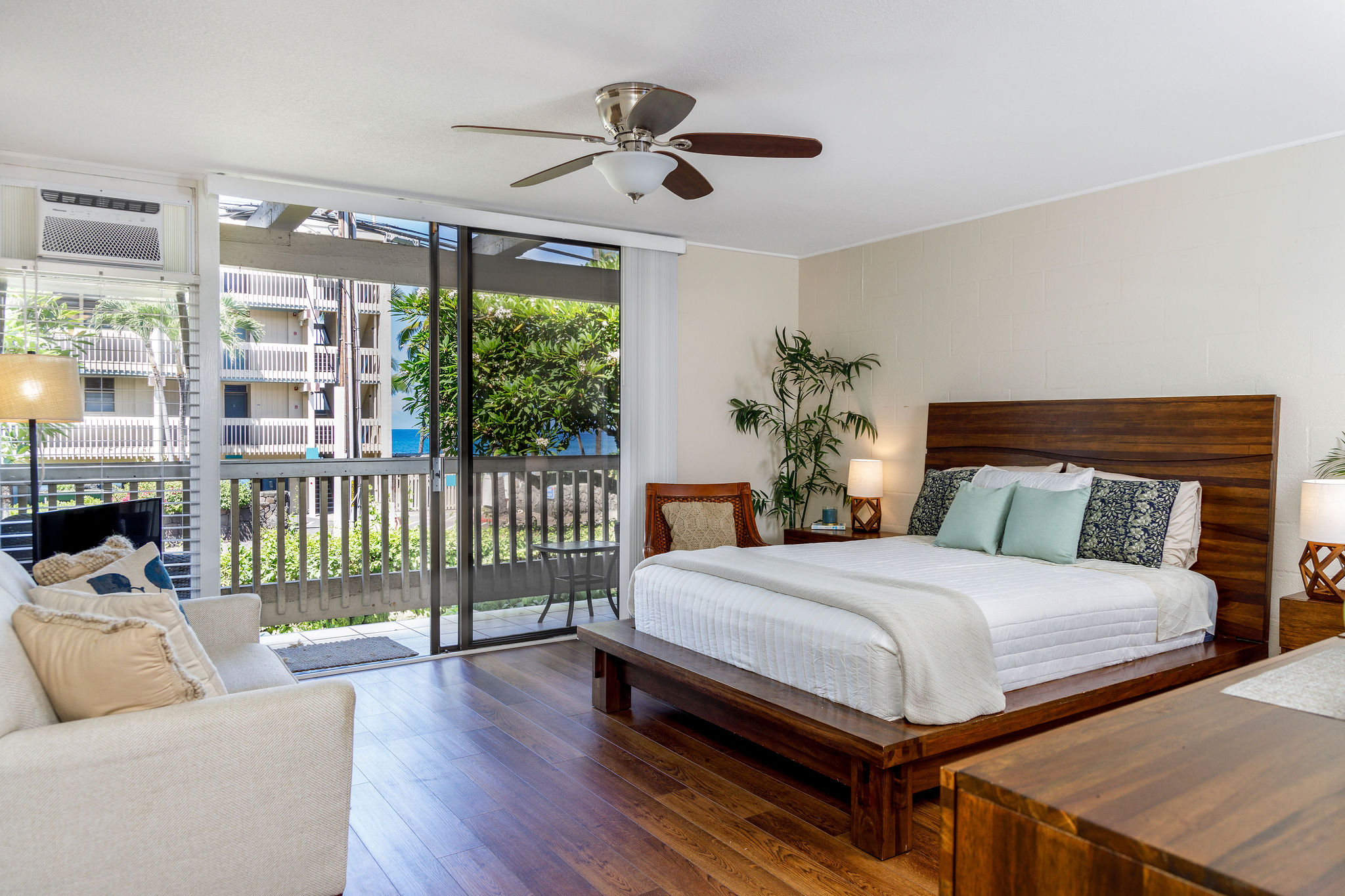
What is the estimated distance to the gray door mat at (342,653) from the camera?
4617mm

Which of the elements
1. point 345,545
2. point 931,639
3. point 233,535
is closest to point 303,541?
point 345,545

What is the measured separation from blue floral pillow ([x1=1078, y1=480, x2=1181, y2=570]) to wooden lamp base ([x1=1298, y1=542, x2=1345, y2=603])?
504mm

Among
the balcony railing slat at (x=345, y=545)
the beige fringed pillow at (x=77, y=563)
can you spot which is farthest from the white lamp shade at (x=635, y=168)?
the balcony railing slat at (x=345, y=545)

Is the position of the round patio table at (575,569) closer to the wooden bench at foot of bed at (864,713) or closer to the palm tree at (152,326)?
the wooden bench at foot of bed at (864,713)

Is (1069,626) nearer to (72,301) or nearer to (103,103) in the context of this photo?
(103,103)

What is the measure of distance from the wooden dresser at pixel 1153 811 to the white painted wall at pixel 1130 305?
3119mm

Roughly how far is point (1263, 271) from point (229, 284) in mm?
6117

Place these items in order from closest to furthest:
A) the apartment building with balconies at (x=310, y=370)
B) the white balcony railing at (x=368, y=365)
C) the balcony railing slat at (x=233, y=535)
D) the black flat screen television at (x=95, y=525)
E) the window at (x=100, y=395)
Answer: the black flat screen television at (x=95, y=525), the window at (x=100, y=395), the balcony railing slat at (x=233, y=535), the apartment building with balconies at (x=310, y=370), the white balcony railing at (x=368, y=365)

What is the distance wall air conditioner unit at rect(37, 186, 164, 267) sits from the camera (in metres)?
3.81

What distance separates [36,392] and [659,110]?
252cm

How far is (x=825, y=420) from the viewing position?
19.2 ft

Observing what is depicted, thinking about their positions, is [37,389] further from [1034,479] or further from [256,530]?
[1034,479]

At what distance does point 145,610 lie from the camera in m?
2.28

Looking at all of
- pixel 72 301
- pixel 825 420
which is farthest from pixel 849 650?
pixel 72 301
